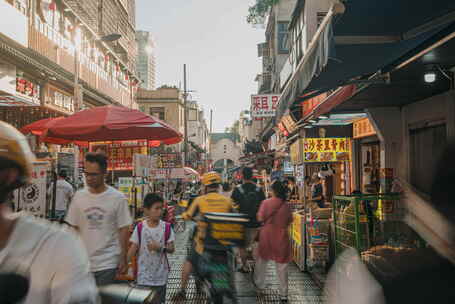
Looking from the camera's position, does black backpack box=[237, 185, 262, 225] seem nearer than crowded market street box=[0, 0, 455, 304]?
No

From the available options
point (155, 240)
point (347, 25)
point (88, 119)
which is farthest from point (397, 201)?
point (88, 119)

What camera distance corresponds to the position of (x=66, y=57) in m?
18.8

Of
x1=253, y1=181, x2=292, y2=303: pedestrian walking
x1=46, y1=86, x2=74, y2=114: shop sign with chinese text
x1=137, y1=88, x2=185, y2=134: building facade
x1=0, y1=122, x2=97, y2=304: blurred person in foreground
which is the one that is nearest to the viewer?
x1=0, y1=122, x2=97, y2=304: blurred person in foreground

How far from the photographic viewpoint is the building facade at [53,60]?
41.5 feet

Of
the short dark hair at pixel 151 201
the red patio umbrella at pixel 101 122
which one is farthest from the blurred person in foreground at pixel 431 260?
the red patio umbrella at pixel 101 122

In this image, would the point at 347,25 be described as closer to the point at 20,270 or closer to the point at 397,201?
the point at 397,201

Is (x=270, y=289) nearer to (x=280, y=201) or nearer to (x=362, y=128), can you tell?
(x=280, y=201)

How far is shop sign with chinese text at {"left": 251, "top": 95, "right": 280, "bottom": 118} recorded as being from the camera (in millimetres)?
23125

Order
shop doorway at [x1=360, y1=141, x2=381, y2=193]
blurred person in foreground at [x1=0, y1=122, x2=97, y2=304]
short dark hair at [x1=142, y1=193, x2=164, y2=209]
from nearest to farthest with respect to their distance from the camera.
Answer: blurred person in foreground at [x1=0, y1=122, x2=97, y2=304] < short dark hair at [x1=142, y1=193, x2=164, y2=209] < shop doorway at [x1=360, y1=141, x2=381, y2=193]

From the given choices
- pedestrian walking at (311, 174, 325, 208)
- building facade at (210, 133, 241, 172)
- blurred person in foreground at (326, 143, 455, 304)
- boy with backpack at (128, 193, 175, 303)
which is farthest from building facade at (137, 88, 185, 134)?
blurred person in foreground at (326, 143, 455, 304)

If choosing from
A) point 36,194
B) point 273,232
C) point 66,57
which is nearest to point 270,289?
point 273,232

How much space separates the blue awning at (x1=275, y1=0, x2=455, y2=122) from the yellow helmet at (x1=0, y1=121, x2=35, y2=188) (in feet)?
11.1

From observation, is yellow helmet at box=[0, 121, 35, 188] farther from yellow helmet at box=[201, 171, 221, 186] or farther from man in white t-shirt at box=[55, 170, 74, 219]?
man in white t-shirt at box=[55, 170, 74, 219]

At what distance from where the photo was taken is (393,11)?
4.96 m
